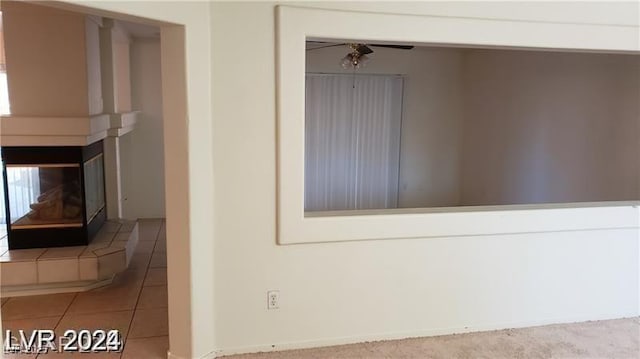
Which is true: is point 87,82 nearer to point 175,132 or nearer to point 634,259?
point 175,132

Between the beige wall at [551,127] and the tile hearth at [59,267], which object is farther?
the beige wall at [551,127]

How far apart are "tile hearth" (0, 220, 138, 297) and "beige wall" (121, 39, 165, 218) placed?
2.18 meters

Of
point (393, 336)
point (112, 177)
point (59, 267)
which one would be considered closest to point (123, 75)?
point (112, 177)

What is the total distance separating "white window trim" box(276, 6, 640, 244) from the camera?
2742 millimetres

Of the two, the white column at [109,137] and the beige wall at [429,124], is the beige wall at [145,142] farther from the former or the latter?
the beige wall at [429,124]

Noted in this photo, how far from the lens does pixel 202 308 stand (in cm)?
281

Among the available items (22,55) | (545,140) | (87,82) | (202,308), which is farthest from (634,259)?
(22,55)

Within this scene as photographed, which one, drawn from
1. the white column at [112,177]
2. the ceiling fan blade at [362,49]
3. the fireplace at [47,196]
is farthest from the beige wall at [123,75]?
the ceiling fan blade at [362,49]

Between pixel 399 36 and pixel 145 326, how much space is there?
7.90ft

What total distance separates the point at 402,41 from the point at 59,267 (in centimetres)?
293

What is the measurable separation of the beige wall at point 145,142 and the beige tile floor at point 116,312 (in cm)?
207

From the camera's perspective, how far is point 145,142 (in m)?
6.12

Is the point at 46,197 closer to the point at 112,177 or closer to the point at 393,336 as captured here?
the point at 112,177

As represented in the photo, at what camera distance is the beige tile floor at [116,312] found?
3.04 meters
